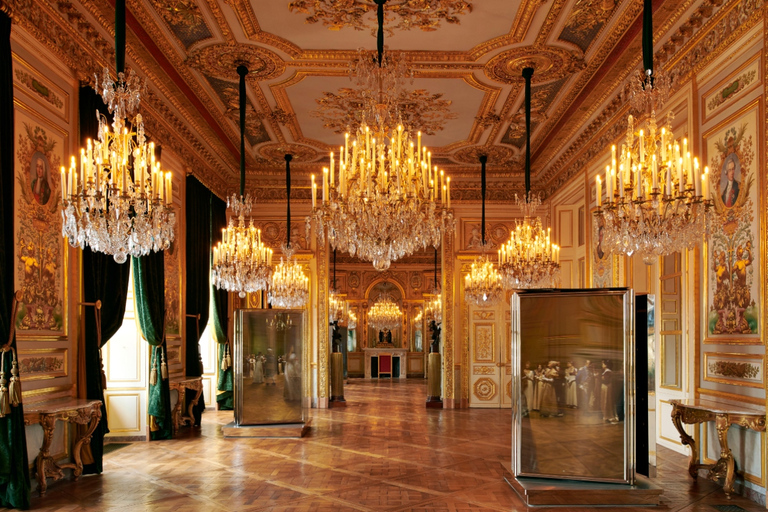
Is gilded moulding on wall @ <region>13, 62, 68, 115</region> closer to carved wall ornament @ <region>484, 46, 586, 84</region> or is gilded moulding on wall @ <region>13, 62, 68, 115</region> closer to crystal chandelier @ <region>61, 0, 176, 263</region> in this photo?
crystal chandelier @ <region>61, 0, 176, 263</region>

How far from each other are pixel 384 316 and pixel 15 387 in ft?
73.8

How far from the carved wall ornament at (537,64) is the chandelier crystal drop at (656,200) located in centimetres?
347

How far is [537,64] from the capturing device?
8.73m

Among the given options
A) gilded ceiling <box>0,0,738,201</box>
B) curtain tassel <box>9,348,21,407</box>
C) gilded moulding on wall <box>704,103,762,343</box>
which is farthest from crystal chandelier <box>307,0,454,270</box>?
curtain tassel <box>9,348,21,407</box>

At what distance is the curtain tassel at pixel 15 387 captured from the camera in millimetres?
5613

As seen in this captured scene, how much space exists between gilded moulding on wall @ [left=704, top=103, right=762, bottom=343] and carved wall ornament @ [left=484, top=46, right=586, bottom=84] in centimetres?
212

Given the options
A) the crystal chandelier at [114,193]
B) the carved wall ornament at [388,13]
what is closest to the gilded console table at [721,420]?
the carved wall ornament at [388,13]

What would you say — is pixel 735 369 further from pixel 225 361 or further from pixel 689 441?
pixel 225 361

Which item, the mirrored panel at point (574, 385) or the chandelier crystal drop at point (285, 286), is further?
the chandelier crystal drop at point (285, 286)

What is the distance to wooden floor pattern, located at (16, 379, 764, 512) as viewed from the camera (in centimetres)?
592

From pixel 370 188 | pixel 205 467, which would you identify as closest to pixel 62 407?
pixel 205 467

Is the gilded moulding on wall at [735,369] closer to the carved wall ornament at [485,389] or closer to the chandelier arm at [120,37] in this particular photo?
the chandelier arm at [120,37]

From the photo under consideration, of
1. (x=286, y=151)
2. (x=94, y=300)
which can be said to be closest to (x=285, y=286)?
(x=286, y=151)

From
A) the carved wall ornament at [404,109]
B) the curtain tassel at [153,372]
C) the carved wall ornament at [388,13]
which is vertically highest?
the carved wall ornament at [388,13]
